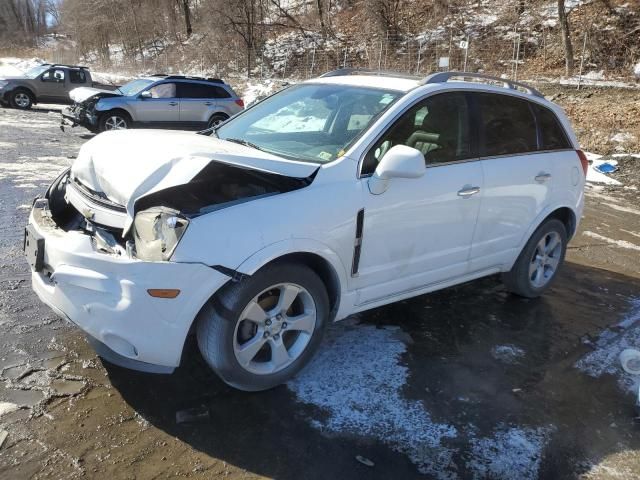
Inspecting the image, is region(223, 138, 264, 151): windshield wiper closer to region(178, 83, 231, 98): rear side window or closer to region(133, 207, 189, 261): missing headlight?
region(133, 207, 189, 261): missing headlight

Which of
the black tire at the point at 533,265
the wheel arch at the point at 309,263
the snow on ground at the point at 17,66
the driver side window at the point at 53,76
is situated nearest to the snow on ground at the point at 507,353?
the black tire at the point at 533,265

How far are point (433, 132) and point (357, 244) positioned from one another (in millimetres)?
1095

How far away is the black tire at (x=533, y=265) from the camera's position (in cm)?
495

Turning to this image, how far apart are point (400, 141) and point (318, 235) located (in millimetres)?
1003

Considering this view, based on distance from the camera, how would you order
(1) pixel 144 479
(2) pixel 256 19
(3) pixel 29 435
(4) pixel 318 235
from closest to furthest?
1. (1) pixel 144 479
2. (3) pixel 29 435
3. (4) pixel 318 235
4. (2) pixel 256 19

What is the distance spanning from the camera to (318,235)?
128 inches

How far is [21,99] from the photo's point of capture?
20.0 m

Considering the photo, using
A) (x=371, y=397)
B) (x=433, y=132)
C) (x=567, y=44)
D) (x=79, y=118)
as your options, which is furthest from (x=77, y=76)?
(x=371, y=397)

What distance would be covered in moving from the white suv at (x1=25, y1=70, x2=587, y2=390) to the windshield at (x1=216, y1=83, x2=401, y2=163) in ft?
0.05

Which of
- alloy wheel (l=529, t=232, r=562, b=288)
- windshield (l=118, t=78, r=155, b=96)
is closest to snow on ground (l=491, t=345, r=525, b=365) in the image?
alloy wheel (l=529, t=232, r=562, b=288)

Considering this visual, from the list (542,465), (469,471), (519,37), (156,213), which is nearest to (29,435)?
(156,213)

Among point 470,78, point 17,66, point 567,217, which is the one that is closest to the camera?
point 470,78

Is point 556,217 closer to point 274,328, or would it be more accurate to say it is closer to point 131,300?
point 274,328

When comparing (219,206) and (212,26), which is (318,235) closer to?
(219,206)
